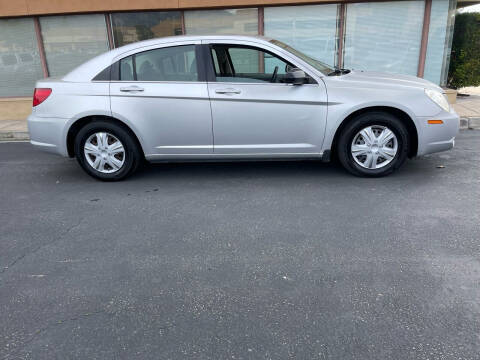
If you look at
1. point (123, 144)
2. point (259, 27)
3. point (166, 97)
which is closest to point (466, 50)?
point (259, 27)

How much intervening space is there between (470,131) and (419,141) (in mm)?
3375

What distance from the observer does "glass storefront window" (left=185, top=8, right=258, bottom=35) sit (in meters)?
9.15

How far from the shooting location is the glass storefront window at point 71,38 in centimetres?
945

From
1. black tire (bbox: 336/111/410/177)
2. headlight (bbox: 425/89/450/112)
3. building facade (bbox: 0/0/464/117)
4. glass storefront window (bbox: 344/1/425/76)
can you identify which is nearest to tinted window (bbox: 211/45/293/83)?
black tire (bbox: 336/111/410/177)

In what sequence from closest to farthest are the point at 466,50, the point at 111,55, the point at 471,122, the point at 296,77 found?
the point at 296,77 < the point at 111,55 < the point at 471,122 < the point at 466,50

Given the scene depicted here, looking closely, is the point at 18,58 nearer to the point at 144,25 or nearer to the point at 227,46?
the point at 144,25

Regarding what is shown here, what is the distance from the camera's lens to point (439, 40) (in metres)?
9.05

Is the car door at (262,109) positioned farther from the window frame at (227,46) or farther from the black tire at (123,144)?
the black tire at (123,144)

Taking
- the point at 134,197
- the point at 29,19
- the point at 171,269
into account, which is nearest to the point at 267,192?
the point at 134,197

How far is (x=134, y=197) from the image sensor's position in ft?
15.3

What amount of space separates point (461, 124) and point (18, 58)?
33.1ft

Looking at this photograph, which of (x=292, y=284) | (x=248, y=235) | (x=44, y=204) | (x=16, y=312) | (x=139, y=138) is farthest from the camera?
(x=139, y=138)

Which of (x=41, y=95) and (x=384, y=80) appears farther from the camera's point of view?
(x=41, y=95)

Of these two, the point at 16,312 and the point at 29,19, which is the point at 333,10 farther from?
the point at 16,312
